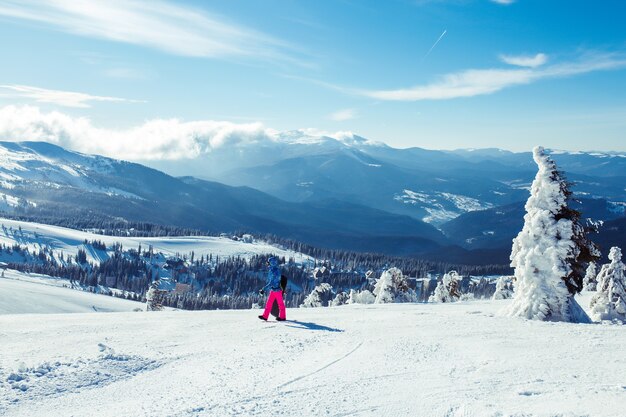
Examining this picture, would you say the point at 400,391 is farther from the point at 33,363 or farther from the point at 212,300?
the point at 212,300

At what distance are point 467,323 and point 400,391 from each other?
9.02 metres

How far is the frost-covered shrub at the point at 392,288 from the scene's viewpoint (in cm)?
5369

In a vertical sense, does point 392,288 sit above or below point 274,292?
below

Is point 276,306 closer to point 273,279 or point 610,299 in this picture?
point 273,279

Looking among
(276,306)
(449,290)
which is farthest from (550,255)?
(449,290)

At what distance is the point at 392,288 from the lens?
54250mm

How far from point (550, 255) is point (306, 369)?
54.1ft

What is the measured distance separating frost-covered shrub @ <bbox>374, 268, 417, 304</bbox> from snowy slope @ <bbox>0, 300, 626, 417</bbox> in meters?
37.1

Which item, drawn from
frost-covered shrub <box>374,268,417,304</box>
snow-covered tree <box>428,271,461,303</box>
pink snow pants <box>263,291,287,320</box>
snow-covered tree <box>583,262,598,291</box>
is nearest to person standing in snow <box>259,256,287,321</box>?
pink snow pants <box>263,291,287,320</box>

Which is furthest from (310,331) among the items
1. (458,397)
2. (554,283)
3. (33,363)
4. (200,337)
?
(554,283)

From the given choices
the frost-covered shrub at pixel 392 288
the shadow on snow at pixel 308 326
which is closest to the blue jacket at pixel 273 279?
the shadow on snow at pixel 308 326

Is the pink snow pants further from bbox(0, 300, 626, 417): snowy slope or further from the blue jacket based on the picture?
bbox(0, 300, 626, 417): snowy slope

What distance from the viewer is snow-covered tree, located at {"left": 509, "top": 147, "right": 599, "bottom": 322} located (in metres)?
21.4

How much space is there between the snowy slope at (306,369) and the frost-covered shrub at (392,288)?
1459 inches
